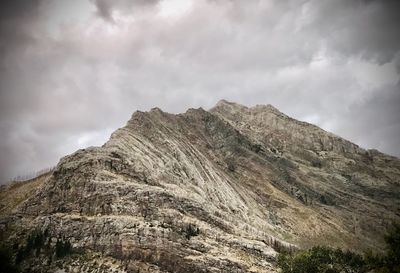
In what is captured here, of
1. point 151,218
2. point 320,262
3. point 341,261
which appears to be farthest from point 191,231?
point 341,261

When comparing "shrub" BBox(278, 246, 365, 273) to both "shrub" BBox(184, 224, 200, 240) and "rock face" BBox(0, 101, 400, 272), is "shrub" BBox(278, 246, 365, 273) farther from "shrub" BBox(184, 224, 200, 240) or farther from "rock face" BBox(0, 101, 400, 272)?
"shrub" BBox(184, 224, 200, 240)

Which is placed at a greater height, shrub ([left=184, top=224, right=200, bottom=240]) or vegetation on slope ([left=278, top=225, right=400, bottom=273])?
shrub ([left=184, top=224, right=200, bottom=240])

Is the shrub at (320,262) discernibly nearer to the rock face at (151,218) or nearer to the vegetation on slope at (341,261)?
the vegetation on slope at (341,261)

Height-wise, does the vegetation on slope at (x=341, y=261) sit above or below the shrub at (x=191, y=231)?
below

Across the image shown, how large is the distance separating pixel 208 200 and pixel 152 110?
231 feet

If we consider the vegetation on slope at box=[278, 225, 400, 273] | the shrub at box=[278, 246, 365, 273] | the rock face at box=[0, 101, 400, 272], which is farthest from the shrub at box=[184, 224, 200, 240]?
the shrub at box=[278, 246, 365, 273]

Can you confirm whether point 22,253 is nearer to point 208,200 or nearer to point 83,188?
point 83,188

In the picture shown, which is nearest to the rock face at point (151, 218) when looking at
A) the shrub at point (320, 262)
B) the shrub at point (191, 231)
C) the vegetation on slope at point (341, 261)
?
the shrub at point (191, 231)

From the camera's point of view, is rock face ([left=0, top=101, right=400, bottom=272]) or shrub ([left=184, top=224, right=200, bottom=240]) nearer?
rock face ([left=0, top=101, right=400, bottom=272])

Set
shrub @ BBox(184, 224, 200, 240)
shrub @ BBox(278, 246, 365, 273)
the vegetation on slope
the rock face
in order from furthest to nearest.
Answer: shrub @ BBox(184, 224, 200, 240), the rock face, shrub @ BBox(278, 246, 365, 273), the vegetation on slope

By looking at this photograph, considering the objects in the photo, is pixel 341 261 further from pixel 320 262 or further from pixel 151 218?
pixel 151 218

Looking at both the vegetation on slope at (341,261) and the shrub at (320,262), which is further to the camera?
the shrub at (320,262)

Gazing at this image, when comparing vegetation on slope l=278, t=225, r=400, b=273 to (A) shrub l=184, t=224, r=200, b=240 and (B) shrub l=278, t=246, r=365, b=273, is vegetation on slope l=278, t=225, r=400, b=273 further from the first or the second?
(A) shrub l=184, t=224, r=200, b=240

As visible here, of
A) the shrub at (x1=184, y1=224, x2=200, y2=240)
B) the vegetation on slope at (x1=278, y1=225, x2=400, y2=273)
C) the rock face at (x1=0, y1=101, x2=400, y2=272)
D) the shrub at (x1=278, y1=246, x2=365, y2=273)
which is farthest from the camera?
the shrub at (x1=184, y1=224, x2=200, y2=240)
